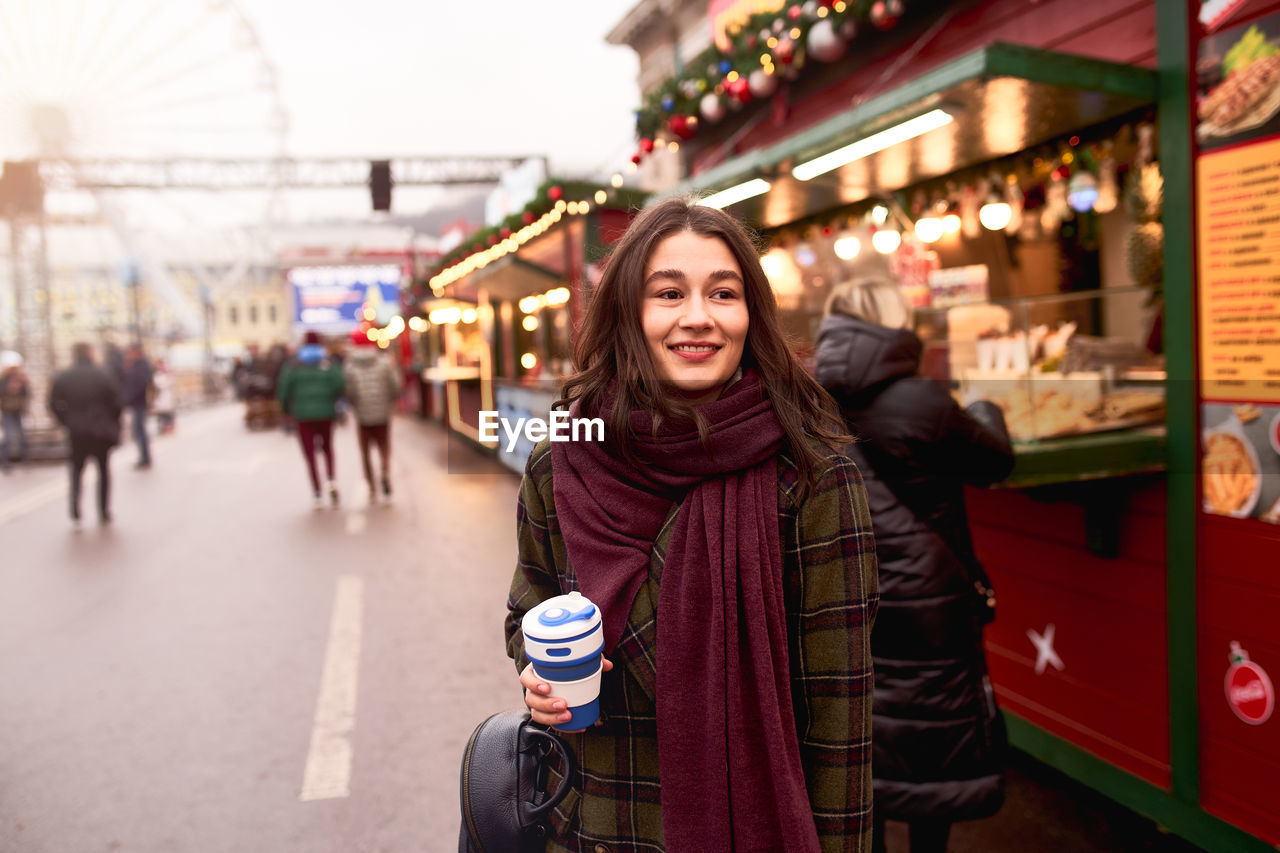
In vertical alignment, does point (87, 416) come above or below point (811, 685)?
above

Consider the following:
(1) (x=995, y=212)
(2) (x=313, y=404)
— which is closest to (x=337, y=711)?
(1) (x=995, y=212)

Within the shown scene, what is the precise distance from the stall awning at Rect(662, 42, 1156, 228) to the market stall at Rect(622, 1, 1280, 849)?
16mm

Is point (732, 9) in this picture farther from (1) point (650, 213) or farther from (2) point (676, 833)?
(2) point (676, 833)

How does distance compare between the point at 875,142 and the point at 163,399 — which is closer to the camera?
the point at 875,142

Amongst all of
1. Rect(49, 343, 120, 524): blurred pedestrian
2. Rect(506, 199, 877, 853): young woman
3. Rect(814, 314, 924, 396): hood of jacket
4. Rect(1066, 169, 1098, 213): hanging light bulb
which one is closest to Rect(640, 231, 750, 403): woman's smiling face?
Rect(506, 199, 877, 853): young woman

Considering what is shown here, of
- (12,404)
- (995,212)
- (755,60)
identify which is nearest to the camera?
(995,212)

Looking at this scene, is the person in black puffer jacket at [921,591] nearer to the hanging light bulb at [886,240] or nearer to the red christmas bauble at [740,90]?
the hanging light bulb at [886,240]

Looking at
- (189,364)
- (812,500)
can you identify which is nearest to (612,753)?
(812,500)

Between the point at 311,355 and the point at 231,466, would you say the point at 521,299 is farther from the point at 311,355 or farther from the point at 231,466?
the point at 231,466

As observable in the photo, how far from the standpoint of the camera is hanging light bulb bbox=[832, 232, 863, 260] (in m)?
6.13

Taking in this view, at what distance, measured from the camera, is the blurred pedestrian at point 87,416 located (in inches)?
371

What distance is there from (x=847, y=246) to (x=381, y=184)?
13.2 metres

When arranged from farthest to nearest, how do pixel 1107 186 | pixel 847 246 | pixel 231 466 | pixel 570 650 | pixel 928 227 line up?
pixel 231 466
pixel 847 246
pixel 928 227
pixel 1107 186
pixel 570 650

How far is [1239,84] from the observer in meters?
2.94
